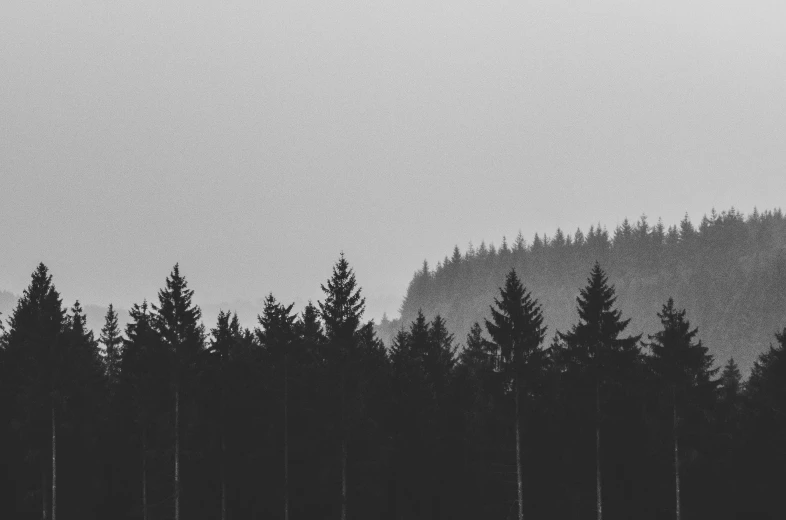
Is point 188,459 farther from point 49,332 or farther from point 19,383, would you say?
point 19,383

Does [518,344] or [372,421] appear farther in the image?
[372,421]

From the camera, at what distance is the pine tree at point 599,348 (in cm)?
3616

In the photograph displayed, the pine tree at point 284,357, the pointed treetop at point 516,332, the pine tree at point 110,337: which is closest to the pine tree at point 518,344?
the pointed treetop at point 516,332

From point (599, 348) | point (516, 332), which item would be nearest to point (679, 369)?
point (599, 348)

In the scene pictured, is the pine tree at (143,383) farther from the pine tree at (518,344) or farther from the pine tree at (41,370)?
the pine tree at (518,344)

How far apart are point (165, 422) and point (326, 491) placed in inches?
376

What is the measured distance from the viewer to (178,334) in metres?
39.8

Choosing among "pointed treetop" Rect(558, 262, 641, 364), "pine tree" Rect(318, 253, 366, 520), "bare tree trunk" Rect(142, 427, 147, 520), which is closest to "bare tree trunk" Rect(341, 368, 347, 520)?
"pine tree" Rect(318, 253, 366, 520)

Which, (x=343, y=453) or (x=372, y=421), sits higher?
(x=372, y=421)

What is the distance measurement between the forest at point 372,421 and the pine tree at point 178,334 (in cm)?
7

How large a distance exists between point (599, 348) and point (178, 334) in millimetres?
20222

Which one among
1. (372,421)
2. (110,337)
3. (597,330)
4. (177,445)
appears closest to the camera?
(597,330)

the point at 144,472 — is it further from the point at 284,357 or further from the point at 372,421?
the point at 372,421

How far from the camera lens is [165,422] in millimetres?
39281
